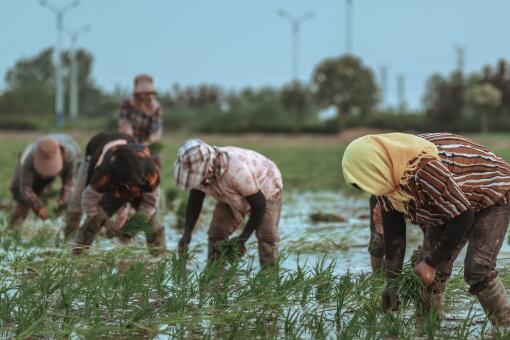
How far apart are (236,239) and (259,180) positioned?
571 millimetres

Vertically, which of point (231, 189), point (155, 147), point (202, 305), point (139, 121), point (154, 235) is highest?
point (139, 121)

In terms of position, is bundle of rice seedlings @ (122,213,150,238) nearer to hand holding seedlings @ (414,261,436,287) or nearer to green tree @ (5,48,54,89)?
hand holding seedlings @ (414,261,436,287)

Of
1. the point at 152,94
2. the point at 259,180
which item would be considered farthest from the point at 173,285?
the point at 152,94

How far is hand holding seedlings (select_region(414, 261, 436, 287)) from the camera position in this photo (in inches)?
187

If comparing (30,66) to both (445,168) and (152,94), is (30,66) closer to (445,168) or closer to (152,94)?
(152,94)

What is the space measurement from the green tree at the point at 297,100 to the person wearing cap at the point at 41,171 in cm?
4033

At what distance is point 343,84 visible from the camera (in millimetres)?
50688

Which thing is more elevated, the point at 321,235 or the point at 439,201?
the point at 439,201

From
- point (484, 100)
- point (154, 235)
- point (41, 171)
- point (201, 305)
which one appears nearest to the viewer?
point (201, 305)

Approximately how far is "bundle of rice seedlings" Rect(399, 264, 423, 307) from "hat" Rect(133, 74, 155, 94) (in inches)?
213

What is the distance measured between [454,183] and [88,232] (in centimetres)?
379

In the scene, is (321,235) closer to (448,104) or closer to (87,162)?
(87,162)

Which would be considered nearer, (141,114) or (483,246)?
(483,246)

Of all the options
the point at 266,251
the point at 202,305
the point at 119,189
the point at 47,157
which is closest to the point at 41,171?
the point at 47,157
